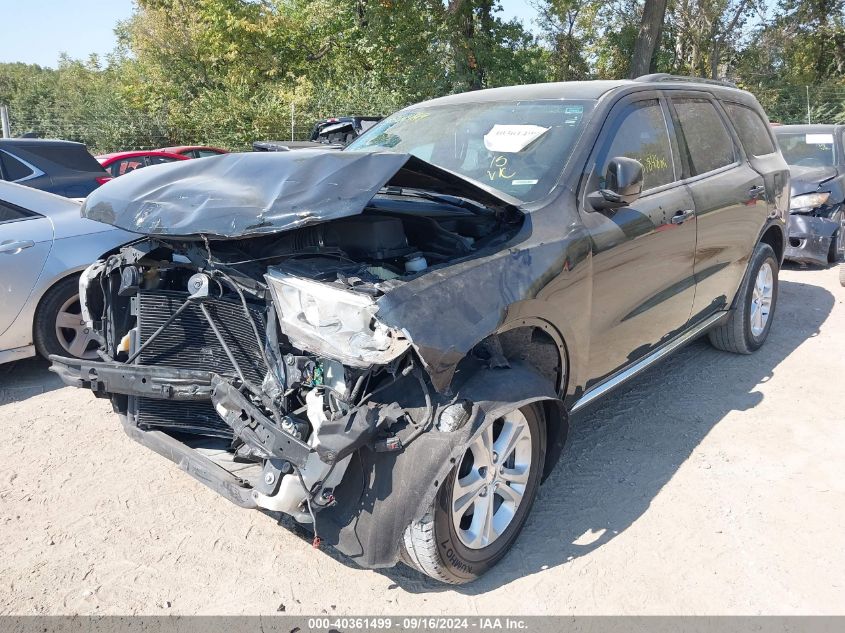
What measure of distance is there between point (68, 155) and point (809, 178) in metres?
8.71

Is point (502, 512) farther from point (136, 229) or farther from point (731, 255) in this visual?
point (731, 255)

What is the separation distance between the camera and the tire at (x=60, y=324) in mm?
4789

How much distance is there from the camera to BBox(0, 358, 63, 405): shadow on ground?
476 cm

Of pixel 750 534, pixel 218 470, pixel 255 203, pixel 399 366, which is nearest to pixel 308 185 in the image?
pixel 255 203

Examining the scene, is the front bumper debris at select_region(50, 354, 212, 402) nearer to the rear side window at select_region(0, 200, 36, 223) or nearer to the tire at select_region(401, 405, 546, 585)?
the tire at select_region(401, 405, 546, 585)

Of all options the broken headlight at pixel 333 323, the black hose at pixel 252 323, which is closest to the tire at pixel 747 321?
the broken headlight at pixel 333 323

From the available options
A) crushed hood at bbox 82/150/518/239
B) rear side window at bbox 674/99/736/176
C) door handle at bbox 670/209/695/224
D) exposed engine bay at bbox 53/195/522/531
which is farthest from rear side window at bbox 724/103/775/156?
exposed engine bay at bbox 53/195/522/531

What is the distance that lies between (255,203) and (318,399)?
2.71 feet

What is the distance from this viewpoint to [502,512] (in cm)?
293

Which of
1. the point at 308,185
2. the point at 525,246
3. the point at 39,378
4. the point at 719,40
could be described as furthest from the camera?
the point at 719,40

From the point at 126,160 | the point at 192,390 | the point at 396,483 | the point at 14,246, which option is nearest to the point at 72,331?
the point at 14,246

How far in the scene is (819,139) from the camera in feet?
29.9

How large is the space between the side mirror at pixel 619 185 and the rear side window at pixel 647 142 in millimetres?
205

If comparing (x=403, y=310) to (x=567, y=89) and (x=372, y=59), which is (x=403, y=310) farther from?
(x=372, y=59)
